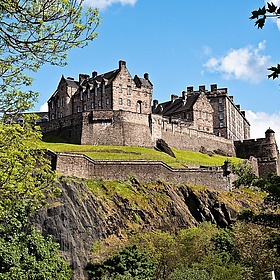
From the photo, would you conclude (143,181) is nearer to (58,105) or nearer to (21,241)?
(21,241)

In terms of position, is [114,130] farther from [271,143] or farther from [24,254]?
[24,254]

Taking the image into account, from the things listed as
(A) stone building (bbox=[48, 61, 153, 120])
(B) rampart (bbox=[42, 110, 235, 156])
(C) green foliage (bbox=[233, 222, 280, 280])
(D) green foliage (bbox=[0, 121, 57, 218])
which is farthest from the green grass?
(D) green foliage (bbox=[0, 121, 57, 218])

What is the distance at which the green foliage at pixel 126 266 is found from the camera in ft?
160

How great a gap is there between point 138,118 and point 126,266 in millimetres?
35749

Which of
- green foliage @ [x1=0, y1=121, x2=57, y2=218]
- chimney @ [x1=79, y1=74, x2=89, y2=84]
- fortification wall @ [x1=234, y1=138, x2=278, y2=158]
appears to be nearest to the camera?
green foliage @ [x1=0, y1=121, x2=57, y2=218]

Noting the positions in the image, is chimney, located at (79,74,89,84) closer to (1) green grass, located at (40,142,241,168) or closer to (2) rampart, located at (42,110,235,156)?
(2) rampart, located at (42,110,235,156)

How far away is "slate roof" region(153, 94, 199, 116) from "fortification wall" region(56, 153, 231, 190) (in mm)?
36042

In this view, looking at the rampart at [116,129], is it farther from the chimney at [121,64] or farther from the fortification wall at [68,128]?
the chimney at [121,64]

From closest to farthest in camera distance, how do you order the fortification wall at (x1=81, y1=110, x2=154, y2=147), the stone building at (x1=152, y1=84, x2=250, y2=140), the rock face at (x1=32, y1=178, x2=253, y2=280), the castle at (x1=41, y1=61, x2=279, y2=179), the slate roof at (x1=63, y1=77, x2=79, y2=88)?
the rock face at (x1=32, y1=178, x2=253, y2=280) < the fortification wall at (x1=81, y1=110, x2=154, y2=147) < the castle at (x1=41, y1=61, x2=279, y2=179) < the slate roof at (x1=63, y1=77, x2=79, y2=88) < the stone building at (x1=152, y1=84, x2=250, y2=140)

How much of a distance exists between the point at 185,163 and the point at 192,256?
73.3 feet

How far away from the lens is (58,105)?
326ft

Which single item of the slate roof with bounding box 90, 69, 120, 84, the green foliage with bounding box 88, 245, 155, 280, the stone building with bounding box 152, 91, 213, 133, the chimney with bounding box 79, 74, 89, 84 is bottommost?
the green foliage with bounding box 88, 245, 155, 280

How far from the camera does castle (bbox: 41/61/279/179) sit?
7981 centimetres

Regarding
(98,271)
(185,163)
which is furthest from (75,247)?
(185,163)
